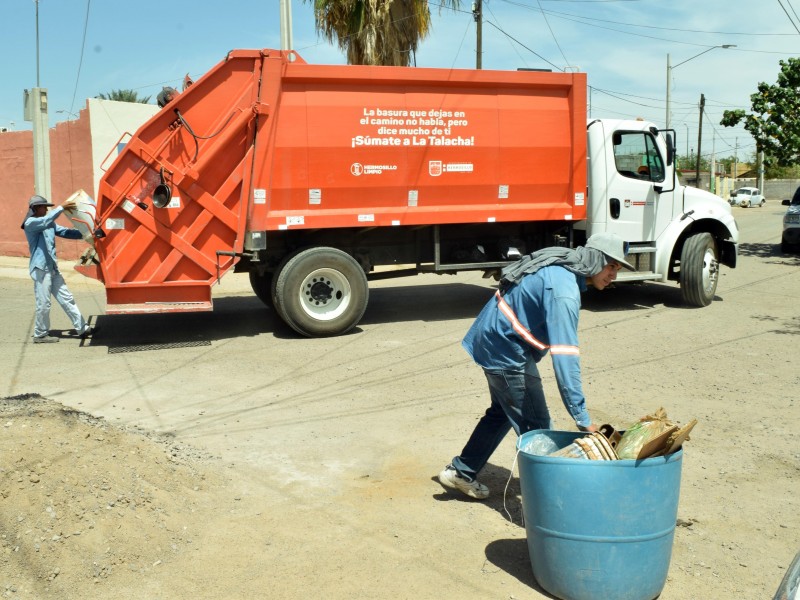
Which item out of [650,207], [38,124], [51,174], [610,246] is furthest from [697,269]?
[51,174]

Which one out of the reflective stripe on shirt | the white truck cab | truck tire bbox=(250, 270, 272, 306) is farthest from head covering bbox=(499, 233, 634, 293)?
the white truck cab

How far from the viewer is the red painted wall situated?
17.4m

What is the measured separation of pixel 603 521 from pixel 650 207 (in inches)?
354

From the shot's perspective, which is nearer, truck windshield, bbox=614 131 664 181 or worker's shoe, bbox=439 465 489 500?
worker's shoe, bbox=439 465 489 500

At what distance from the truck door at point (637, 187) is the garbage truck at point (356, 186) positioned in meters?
0.02

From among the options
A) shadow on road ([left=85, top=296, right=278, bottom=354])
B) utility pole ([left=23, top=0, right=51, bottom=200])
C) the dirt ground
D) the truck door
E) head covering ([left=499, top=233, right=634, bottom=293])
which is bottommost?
the dirt ground

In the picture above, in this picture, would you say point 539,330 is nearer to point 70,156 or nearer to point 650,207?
point 650,207

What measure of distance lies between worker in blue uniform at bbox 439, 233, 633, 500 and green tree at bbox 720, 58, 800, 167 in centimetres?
1688

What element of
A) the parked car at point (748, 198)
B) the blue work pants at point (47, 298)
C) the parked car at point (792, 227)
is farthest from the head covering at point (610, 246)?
the parked car at point (748, 198)

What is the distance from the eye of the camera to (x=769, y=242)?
900 inches

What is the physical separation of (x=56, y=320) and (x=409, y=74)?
5619 millimetres

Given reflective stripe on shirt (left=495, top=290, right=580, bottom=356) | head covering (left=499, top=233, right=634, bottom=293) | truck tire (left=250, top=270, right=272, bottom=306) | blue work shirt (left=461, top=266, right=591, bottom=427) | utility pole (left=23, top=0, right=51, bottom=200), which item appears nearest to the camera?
blue work shirt (left=461, top=266, right=591, bottom=427)

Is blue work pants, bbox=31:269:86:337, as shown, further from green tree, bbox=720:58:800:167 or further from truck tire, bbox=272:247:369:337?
green tree, bbox=720:58:800:167

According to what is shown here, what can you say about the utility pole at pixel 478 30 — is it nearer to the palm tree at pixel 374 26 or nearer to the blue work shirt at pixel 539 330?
the palm tree at pixel 374 26
